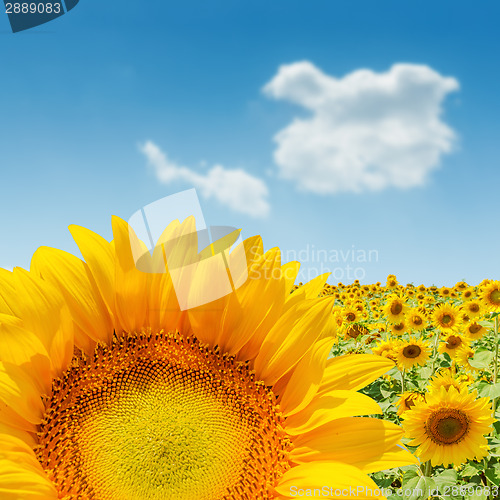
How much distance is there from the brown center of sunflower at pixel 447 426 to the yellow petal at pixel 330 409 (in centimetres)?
225

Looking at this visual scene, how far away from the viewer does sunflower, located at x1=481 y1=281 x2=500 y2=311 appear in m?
8.09

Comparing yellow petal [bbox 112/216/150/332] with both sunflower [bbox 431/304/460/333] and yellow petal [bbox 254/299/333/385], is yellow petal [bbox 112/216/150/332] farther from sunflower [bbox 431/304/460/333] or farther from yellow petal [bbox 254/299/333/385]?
sunflower [bbox 431/304/460/333]

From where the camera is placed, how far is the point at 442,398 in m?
3.64

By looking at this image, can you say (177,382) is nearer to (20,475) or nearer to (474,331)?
(20,475)

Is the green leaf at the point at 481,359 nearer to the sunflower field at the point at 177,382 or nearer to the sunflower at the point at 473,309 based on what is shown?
the sunflower at the point at 473,309

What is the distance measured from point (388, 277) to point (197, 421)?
→ 57.4 ft

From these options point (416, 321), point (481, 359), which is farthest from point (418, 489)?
A: point (416, 321)

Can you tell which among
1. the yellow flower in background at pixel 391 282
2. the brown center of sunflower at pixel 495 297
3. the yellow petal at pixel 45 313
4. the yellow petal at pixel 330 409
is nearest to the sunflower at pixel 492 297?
the brown center of sunflower at pixel 495 297

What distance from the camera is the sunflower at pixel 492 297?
8086 millimetres

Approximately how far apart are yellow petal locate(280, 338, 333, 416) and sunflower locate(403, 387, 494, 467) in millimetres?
2177

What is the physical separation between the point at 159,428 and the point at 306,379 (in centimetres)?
52

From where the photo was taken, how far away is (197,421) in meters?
1.64

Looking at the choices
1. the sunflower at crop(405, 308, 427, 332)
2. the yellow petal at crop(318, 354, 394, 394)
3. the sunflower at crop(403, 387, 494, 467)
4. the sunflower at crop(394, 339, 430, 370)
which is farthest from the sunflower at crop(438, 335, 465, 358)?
the yellow petal at crop(318, 354, 394, 394)

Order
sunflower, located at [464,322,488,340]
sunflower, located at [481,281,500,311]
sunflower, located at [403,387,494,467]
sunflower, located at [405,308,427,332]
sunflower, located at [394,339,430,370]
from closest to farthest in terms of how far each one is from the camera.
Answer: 1. sunflower, located at [403,387,494,467]
2. sunflower, located at [394,339,430,370]
3. sunflower, located at [481,281,500,311]
4. sunflower, located at [464,322,488,340]
5. sunflower, located at [405,308,427,332]
